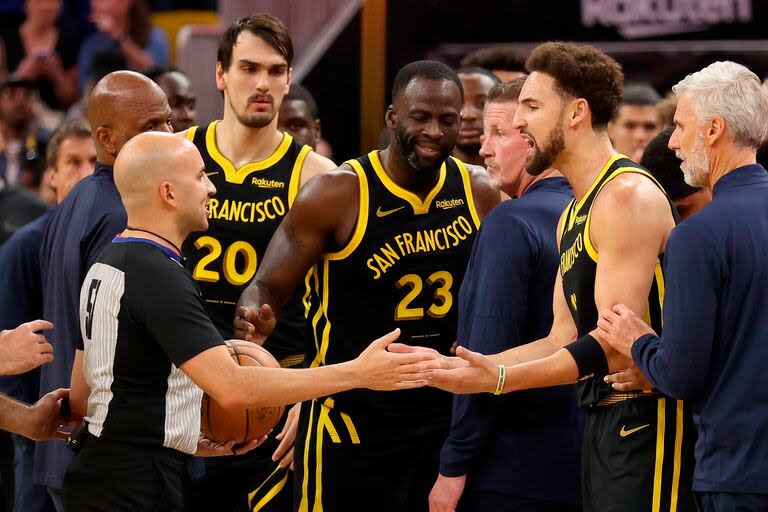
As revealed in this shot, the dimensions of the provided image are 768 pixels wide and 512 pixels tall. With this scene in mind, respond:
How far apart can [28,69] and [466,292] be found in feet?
33.3

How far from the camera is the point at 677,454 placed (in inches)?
163

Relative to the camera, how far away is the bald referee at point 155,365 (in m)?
3.88

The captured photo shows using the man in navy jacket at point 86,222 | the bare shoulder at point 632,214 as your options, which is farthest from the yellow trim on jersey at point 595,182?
the man in navy jacket at point 86,222

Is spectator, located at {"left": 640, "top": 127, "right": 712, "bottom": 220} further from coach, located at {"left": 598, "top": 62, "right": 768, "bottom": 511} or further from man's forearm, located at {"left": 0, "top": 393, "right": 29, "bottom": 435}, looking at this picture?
man's forearm, located at {"left": 0, "top": 393, "right": 29, "bottom": 435}

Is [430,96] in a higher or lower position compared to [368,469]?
higher

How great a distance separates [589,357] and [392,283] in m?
1.23

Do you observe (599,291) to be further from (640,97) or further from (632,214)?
(640,97)

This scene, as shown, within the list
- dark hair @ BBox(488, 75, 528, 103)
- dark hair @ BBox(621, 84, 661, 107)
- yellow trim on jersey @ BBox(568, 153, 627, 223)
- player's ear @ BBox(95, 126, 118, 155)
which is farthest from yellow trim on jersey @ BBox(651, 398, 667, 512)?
dark hair @ BBox(621, 84, 661, 107)

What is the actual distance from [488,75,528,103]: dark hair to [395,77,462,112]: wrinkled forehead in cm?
21

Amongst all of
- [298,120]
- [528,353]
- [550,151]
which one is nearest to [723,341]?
[528,353]

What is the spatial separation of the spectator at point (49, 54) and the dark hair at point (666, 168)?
9.31m

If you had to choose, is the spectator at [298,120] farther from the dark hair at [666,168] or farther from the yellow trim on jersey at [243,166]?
the dark hair at [666,168]

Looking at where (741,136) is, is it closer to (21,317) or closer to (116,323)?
(116,323)

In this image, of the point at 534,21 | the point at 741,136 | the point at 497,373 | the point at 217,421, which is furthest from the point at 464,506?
the point at 534,21
